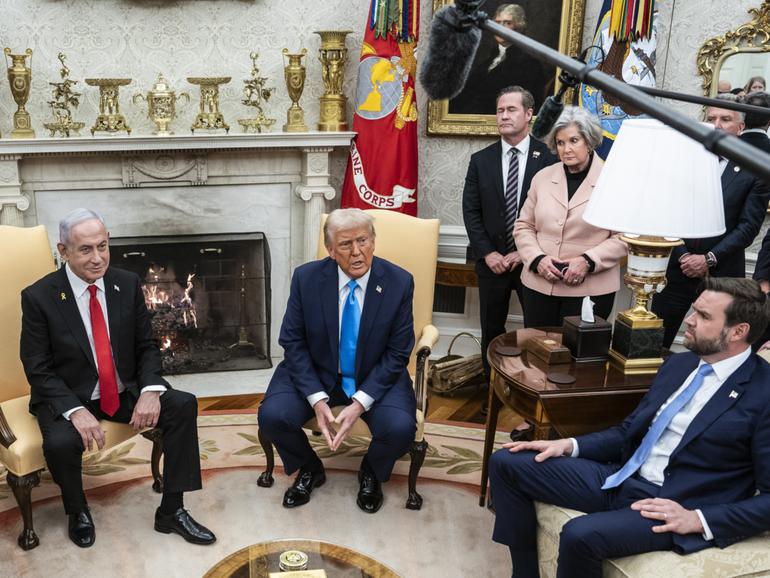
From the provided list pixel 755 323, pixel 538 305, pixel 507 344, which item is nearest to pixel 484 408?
pixel 538 305

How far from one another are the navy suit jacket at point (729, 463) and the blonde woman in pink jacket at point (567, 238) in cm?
109

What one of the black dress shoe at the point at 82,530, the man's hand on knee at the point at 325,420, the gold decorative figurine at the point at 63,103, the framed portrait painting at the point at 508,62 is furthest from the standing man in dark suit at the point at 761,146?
the gold decorative figurine at the point at 63,103

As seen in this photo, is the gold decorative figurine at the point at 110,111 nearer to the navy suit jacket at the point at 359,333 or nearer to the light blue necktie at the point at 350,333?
the navy suit jacket at the point at 359,333

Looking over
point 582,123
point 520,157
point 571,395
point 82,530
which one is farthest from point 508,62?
point 82,530

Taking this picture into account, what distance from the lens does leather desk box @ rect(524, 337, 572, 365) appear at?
2918 millimetres

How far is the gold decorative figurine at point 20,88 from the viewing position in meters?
4.05

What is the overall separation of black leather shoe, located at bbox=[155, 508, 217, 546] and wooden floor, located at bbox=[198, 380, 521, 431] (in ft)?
4.08

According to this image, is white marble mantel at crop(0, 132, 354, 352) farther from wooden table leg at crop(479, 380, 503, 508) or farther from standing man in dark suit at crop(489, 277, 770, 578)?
standing man in dark suit at crop(489, 277, 770, 578)

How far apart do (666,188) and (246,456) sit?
2.30m

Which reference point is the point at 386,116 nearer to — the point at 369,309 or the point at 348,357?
the point at 369,309

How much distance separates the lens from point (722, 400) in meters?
2.25

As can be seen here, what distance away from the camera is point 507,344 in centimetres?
315

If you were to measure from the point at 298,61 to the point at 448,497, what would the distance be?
263 centimetres

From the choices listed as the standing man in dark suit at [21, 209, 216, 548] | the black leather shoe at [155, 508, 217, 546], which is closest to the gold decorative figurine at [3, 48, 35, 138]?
the standing man in dark suit at [21, 209, 216, 548]
